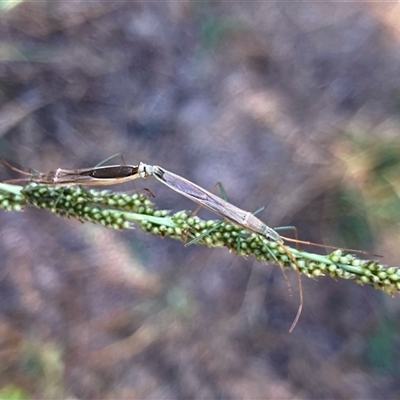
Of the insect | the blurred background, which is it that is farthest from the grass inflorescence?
the blurred background

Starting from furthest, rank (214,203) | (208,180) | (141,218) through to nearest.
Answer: (208,180) → (214,203) → (141,218)

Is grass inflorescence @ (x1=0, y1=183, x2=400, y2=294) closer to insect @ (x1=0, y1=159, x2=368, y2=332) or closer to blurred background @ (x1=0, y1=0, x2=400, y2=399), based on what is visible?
insect @ (x1=0, y1=159, x2=368, y2=332)

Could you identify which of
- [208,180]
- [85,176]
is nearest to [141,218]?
[85,176]

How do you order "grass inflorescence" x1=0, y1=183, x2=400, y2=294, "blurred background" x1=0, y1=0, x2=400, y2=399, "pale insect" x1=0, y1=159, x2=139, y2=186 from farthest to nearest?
1. "blurred background" x1=0, y1=0, x2=400, y2=399
2. "pale insect" x1=0, y1=159, x2=139, y2=186
3. "grass inflorescence" x1=0, y1=183, x2=400, y2=294

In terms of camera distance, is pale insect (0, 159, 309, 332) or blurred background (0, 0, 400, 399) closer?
pale insect (0, 159, 309, 332)

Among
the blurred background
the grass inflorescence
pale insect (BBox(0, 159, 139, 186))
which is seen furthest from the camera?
the blurred background

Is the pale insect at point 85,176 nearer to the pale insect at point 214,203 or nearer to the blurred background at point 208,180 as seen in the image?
the pale insect at point 214,203

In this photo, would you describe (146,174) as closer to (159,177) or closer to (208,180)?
(159,177)

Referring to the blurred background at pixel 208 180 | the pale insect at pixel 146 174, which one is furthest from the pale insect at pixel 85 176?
the blurred background at pixel 208 180

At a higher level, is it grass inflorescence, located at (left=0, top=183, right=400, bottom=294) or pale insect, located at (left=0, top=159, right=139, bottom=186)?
pale insect, located at (left=0, top=159, right=139, bottom=186)
